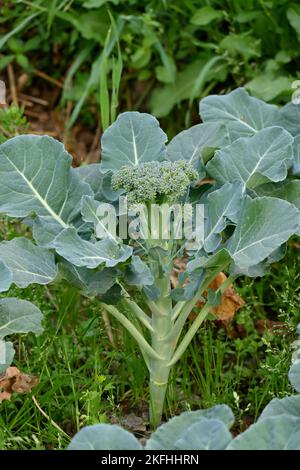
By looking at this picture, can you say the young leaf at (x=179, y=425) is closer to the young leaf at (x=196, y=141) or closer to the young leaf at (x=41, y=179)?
the young leaf at (x=41, y=179)

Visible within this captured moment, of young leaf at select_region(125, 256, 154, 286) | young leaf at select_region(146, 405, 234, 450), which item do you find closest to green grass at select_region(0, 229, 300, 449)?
young leaf at select_region(125, 256, 154, 286)

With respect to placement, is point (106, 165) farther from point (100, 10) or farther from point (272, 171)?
point (100, 10)

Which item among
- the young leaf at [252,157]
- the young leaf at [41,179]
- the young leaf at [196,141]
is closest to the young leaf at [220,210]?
the young leaf at [252,157]

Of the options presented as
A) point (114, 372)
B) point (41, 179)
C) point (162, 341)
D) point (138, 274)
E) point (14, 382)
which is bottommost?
point (114, 372)

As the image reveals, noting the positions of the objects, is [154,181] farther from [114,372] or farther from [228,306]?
[114,372]

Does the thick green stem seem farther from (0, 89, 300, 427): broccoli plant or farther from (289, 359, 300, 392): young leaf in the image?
(289, 359, 300, 392): young leaf

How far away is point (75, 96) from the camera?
3.75m

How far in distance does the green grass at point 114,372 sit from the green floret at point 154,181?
0.45m

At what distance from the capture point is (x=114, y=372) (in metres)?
2.49

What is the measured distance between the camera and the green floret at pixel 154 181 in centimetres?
208

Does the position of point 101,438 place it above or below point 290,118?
below

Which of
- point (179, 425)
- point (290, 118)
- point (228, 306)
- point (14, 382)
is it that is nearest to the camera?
point (179, 425)

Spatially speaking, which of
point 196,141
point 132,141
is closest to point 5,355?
point 132,141

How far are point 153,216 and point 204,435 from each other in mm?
727
